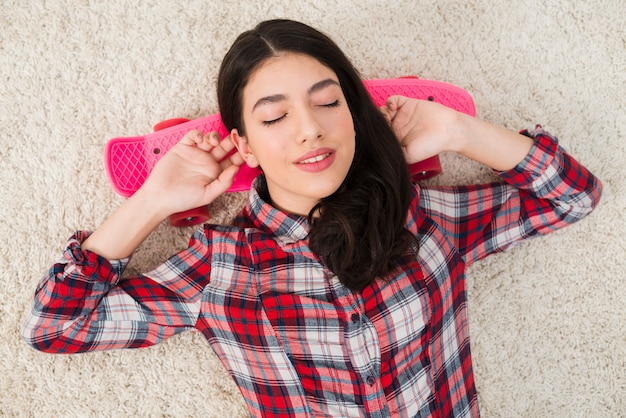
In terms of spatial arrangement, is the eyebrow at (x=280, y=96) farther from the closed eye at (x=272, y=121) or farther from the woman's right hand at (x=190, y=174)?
the woman's right hand at (x=190, y=174)

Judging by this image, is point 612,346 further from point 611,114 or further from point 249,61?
point 249,61

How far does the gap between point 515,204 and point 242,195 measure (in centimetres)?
72

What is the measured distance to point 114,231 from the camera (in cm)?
120

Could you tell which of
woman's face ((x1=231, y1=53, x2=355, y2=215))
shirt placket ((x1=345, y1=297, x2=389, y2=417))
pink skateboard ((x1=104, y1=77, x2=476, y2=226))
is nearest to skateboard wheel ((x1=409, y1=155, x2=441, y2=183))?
pink skateboard ((x1=104, y1=77, x2=476, y2=226))

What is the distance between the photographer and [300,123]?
1032 mm

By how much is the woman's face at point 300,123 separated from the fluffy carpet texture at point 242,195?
35 centimetres

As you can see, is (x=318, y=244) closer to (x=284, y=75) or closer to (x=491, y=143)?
(x=284, y=75)

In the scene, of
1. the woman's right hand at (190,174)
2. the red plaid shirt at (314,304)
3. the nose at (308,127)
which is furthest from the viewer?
the woman's right hand at (190,174)

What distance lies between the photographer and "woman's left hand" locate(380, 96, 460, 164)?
1249mm

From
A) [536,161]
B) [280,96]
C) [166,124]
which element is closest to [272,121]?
[280,96]

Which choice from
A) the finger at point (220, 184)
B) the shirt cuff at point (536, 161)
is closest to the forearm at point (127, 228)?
the finger at point (220, 184)

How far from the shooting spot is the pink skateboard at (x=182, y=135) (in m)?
1.29

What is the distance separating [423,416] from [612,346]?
2.15 feet

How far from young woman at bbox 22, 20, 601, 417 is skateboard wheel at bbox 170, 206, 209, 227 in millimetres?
58
